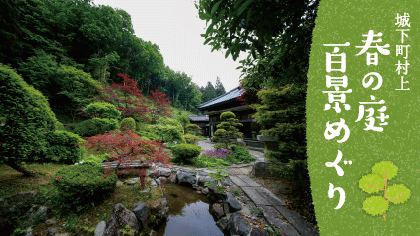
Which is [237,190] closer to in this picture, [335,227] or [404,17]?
[335,227]

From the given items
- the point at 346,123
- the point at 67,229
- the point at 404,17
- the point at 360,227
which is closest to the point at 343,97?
the point at 346,123

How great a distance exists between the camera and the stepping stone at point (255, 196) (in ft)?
11.4

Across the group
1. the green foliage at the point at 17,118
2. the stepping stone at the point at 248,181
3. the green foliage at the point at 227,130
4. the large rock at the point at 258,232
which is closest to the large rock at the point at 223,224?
the large rock at the point at 258,232

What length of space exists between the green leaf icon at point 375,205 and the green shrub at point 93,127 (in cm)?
1005

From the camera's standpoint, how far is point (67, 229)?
237cm

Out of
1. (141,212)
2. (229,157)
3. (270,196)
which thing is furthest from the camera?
(229,157)

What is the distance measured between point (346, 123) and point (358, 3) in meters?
1.08

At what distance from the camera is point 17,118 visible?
294 cm

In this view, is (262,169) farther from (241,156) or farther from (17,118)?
(17,118)

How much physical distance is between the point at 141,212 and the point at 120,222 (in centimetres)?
39

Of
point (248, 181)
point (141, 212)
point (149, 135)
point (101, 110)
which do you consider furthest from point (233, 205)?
point (101, 110)

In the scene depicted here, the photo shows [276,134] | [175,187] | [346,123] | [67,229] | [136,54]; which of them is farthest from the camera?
[136,54]

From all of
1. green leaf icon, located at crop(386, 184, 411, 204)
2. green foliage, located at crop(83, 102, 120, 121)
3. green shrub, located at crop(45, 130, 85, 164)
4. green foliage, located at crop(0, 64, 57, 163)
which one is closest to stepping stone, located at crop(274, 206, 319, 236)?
green leaf icon, located at crop(386, 184, 411, 204)

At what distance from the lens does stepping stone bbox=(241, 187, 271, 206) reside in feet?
11.4
